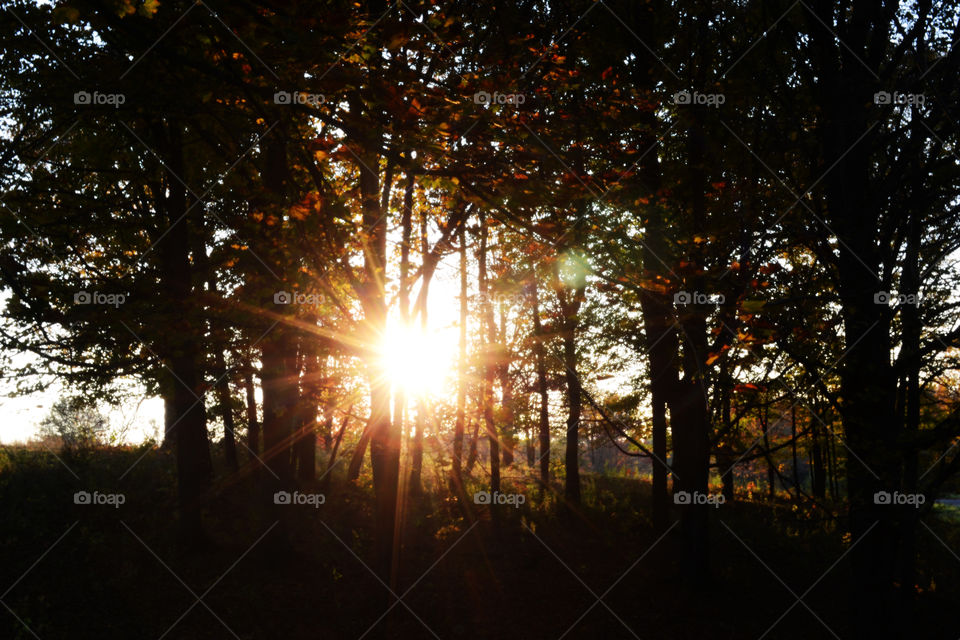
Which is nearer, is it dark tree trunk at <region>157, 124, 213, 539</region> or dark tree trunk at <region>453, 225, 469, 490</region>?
dark tree trunk at <region>157, 124, 213, 539</region>

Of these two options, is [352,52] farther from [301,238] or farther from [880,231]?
[880,231]

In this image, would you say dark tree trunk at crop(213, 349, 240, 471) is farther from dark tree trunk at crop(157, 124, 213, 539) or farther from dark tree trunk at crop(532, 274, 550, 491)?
dark tree trunk at crop(532, 274, 550, 491)

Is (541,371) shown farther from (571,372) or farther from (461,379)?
(461,379)

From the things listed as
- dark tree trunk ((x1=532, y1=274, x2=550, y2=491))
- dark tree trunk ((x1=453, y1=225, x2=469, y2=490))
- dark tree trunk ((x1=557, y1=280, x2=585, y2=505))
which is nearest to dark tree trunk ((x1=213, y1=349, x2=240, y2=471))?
dark tree trunk ((x1=453, y1=225, x2=469, y2=490))

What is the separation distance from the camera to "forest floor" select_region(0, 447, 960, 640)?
1042 cm

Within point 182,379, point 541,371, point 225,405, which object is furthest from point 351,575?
point 541,371

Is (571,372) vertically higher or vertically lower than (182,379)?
higher

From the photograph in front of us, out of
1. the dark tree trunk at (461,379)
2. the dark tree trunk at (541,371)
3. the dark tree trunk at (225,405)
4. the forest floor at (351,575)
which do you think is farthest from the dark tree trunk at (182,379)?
the dark tree trunk at (541,371)

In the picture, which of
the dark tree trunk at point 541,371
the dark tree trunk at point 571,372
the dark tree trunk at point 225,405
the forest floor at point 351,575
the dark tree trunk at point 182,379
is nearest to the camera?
the forest floor at point 351,575

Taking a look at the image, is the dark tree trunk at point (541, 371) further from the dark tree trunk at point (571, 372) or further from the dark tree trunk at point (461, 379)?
the dark tree trunk at point (461, 379)

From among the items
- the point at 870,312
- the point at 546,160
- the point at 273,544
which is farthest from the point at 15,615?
the point at 870,312

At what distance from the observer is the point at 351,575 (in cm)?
1276

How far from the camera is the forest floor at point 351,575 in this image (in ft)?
34.2

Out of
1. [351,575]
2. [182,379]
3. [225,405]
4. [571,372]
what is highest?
[571,372]
